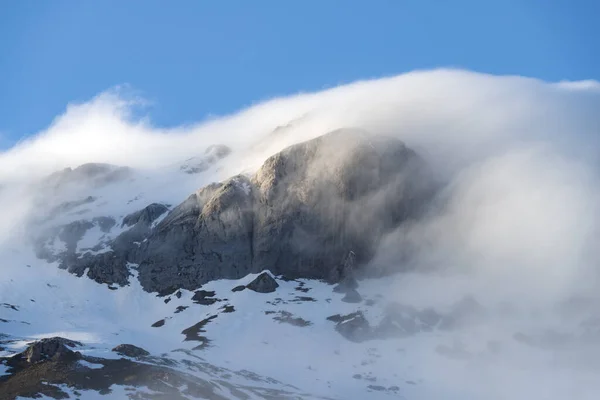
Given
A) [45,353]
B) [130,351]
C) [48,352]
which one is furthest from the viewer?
[130,351]

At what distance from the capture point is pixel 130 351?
586ft

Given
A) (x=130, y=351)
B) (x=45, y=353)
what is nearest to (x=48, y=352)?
(x=45, y=353)

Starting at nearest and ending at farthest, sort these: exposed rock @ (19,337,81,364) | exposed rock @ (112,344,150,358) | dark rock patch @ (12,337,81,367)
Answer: dark rock patch @ (12,337,81,367) < exposed rock @ (19,337,81,364) < exposed rock @ (112,344,150,358)

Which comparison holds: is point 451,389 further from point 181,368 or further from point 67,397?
point 67,397

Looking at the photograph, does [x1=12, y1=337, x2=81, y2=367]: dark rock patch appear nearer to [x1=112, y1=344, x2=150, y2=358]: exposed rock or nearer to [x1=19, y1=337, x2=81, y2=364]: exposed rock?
[x1=19, y1=337, x2=81, y2=364]: exposed rock

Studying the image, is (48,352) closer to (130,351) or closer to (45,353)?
(45,353)

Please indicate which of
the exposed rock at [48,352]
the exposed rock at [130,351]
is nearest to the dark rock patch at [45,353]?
the exposed rock at [48,352]

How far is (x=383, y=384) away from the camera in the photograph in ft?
590

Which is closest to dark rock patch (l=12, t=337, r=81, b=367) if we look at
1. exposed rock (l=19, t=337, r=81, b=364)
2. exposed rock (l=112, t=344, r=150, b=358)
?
exposed rock (l=19, t=337, r=81, b=364)

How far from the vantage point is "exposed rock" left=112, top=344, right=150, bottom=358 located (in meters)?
178

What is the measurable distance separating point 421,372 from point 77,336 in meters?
84.4

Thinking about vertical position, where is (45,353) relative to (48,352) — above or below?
below

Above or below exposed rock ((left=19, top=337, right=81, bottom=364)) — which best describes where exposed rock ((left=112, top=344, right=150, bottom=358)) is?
below

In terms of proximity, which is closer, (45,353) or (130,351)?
(45,353)
